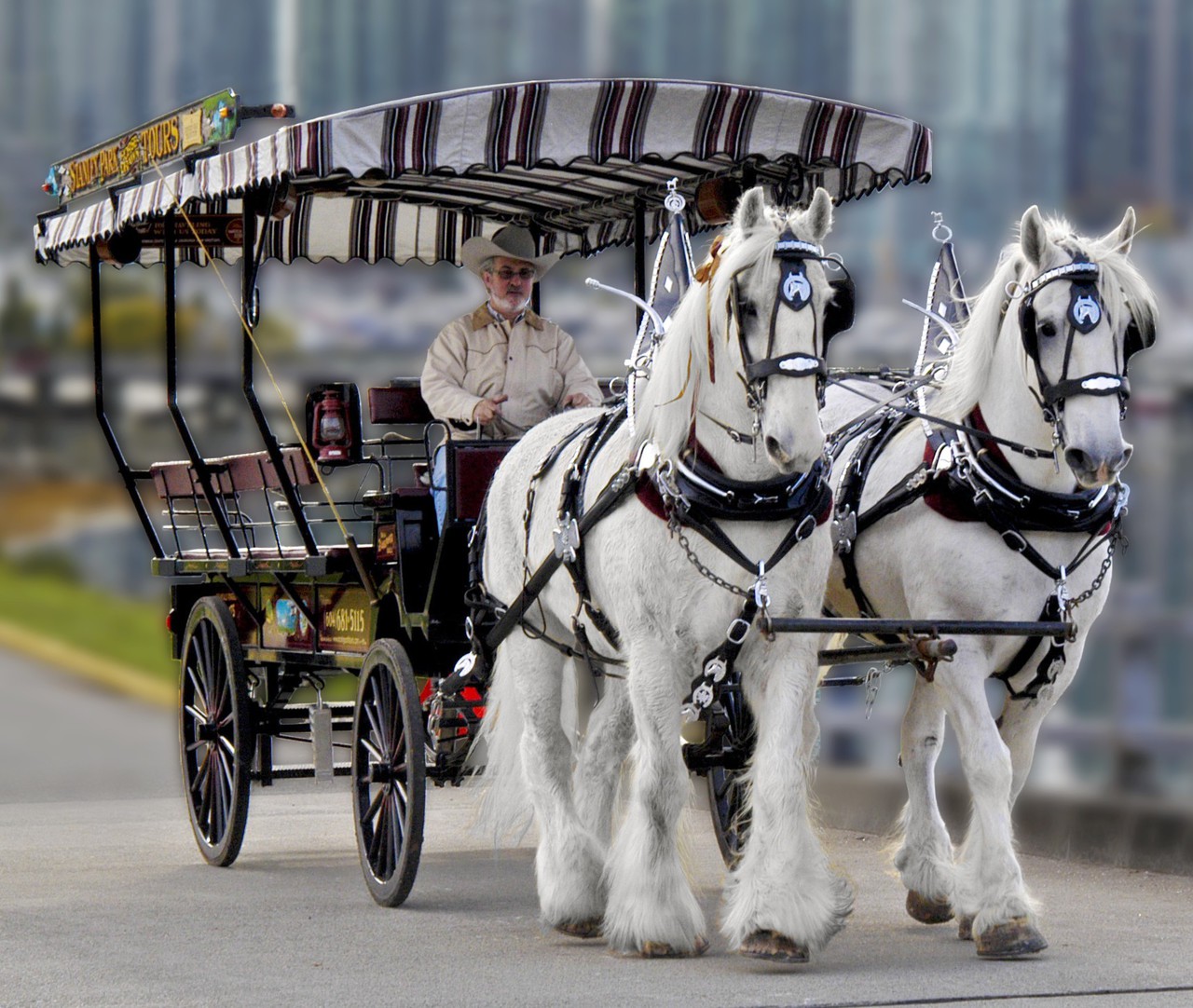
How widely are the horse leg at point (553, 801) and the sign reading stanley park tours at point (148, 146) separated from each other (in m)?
1.92

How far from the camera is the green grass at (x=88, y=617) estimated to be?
19.9 feet

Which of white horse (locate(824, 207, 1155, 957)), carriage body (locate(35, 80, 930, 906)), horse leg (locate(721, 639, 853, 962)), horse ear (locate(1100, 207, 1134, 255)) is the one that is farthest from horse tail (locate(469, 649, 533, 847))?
horse ear (locate(1100, 207, 1134, 255))

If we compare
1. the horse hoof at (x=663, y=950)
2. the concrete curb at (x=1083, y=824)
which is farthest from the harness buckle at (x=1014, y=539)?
the concrete curb at (x=1083, y=824)

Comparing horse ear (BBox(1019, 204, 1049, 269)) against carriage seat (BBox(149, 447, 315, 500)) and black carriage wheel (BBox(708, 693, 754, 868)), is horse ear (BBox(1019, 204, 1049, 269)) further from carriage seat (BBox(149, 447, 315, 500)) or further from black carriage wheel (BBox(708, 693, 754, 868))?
carriage seat (BBox(149, 447, 315, 500))

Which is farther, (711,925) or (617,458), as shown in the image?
(711,925)

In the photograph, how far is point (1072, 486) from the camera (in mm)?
4895

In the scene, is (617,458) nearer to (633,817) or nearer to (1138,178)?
(633,817)

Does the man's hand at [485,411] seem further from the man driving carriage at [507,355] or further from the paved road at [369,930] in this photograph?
the paved road at [369,930]

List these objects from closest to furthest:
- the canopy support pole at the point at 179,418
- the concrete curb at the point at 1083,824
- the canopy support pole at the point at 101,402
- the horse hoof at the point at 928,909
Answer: the horse hoof at the point at 928,909 → the concrete curb at the point at 1083,824 → the canopy support pole at the point at 179,418 → the canopy support pole at the point at 101,402

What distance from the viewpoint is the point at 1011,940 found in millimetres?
4766

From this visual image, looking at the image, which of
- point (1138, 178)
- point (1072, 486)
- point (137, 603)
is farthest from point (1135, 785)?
point (137, 603)

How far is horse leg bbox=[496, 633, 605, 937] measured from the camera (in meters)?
5.17

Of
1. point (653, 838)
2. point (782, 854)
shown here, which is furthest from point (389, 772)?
point (782, 854)

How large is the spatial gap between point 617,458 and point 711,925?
58.1 inches
